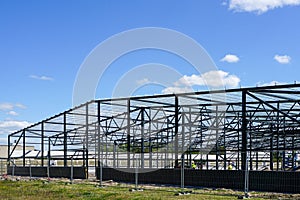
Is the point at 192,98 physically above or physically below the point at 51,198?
above

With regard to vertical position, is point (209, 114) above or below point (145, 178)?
above

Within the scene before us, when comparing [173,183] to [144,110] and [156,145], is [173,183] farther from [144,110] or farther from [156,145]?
[156,145]

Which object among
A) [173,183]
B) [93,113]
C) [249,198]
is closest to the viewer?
[249,198]

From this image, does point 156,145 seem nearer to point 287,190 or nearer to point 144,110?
point 144,110

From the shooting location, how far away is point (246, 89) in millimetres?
23469

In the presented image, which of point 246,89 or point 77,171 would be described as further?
point 77,171

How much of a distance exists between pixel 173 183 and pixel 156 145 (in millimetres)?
18653

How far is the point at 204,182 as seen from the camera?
23297 mm

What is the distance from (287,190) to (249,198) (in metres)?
3.91

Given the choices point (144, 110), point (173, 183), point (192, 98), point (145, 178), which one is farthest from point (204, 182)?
point (144, 110)

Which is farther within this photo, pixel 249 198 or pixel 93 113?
pixel 93 113

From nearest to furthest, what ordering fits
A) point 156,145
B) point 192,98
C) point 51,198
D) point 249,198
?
point 249,198 < point 51,198 < point 192,98 < point 156,145

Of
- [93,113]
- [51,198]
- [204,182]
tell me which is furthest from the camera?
[93,113]

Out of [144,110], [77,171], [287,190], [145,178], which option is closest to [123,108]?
[144,110]
